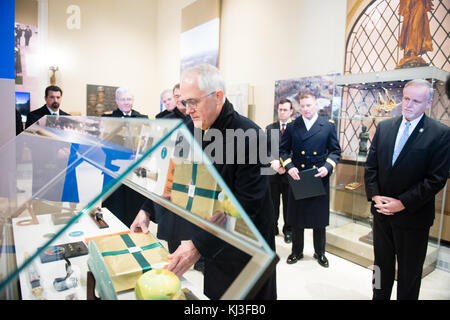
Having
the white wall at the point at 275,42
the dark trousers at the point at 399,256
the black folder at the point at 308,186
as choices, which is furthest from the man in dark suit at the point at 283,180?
the dark trousers at the point at 399,256

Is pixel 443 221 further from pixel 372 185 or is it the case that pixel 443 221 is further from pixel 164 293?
pixel 164 293

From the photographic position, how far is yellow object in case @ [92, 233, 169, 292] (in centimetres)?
94

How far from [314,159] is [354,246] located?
1.12 m

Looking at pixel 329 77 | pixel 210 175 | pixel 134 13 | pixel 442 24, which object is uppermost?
pixel 134 13

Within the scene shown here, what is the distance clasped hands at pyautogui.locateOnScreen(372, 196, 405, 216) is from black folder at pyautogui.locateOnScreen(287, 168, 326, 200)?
0.94 meters

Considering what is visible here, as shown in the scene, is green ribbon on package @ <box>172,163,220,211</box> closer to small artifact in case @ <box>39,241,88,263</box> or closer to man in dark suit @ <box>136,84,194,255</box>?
man in dark suit @ <box>136,84,194,255</box>

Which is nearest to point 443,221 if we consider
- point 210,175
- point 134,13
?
point 210,175

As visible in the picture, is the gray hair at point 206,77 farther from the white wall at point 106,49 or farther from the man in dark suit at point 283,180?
the white wall at point 106,49

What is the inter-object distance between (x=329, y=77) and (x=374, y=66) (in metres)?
0.63

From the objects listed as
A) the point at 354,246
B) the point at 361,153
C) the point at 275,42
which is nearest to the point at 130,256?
the point at 354,246

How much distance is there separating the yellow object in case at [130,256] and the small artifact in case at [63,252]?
0.47ft

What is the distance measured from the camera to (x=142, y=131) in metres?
0.80

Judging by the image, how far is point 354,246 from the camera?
3496 millimetres

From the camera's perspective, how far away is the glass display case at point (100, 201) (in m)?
0.66
